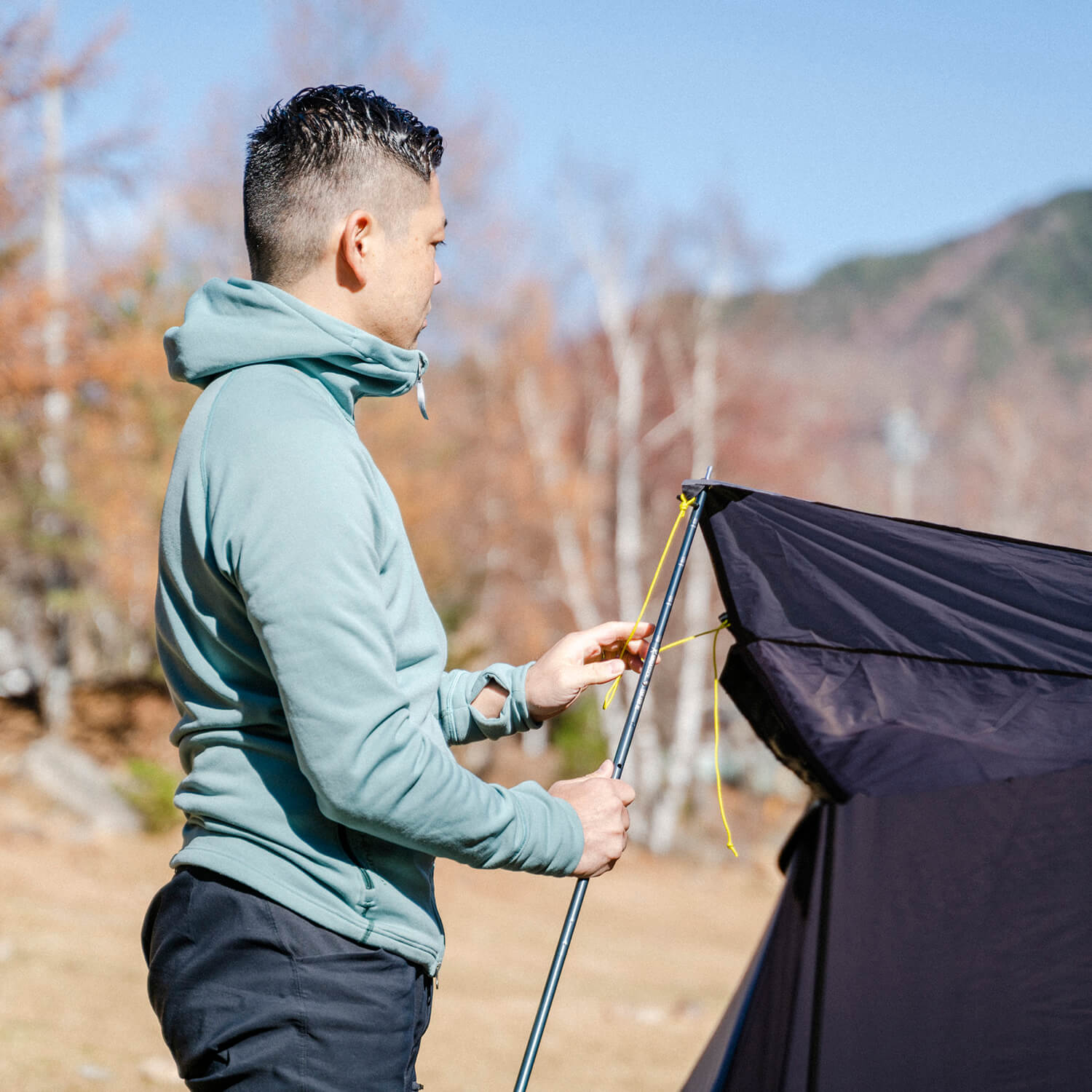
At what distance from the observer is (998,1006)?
267cm

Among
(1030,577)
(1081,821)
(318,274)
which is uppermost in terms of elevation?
(318,274)

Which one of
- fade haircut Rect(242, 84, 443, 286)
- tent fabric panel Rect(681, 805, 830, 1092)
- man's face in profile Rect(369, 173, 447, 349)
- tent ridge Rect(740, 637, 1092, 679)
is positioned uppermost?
fade haircut Rect(242, 84, 443, 286)

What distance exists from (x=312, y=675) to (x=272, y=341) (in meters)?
0.50

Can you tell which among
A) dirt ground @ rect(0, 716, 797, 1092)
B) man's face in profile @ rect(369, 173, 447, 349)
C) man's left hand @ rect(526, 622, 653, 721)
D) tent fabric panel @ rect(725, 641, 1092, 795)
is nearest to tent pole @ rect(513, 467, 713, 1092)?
man's left hand @ rect(526, 622, 653, 721)

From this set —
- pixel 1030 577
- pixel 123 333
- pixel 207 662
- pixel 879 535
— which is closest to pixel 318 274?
pixel 207 662

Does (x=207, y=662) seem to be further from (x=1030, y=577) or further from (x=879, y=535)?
(x=1030, y=577)

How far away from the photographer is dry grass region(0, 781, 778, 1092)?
214 inches

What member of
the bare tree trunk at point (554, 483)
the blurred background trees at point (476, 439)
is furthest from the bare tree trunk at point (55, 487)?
the bare tree trunk at point (554, 483)

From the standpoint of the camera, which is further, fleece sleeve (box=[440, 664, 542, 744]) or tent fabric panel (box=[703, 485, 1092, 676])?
tent fabric panel (box=[703, 485, 1092, 676])

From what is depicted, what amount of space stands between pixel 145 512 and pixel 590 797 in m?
15.2

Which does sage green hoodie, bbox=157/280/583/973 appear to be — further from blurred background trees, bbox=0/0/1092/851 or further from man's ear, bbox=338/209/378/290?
blurred background trees, bbox=0/0/1092/851

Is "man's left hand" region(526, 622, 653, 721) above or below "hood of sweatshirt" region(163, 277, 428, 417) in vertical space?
below

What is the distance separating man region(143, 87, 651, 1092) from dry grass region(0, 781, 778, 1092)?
144 inches

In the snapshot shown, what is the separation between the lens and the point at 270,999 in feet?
5.08
